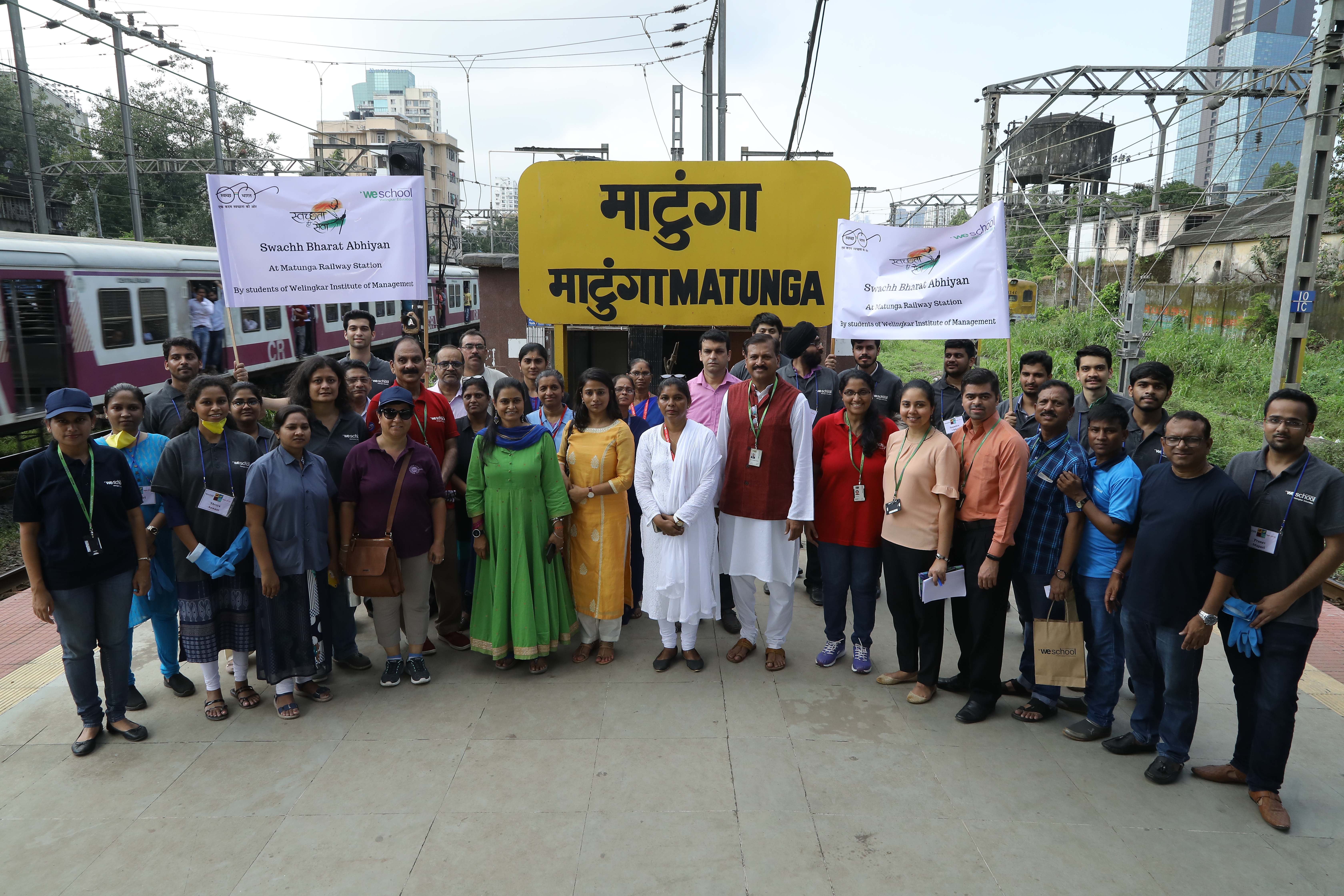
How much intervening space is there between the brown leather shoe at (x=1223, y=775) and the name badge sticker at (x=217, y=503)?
4.59 meters

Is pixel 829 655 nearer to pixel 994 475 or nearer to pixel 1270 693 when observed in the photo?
pixel 994 475

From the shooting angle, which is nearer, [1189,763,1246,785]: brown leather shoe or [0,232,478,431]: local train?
[1189,763,1246,785]: brown leather shoe

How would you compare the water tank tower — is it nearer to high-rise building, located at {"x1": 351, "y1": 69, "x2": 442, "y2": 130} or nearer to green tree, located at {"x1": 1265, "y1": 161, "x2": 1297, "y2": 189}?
green tree, located at {"x1": 1265, "y1": 161, "x2": 1297, "y2": 189}

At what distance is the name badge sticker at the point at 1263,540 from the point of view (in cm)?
304

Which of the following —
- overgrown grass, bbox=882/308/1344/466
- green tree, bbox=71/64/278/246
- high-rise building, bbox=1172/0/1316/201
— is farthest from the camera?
green tree, bbox=71/64/278/246

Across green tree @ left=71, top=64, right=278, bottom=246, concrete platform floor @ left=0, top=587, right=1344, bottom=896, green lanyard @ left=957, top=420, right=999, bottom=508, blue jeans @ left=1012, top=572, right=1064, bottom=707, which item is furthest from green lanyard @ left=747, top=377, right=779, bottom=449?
green tree @ left=71, top=64, right=278, bottom=246

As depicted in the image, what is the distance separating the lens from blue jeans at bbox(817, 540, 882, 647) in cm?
426

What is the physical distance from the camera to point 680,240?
20.5 ft

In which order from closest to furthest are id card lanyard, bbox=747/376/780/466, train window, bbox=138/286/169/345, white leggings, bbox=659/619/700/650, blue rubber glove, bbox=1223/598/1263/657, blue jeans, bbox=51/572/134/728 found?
blue rubber glove, bbox=1223/598/1263/657 < blue jeans, bbox=51/572/134/728 < id card lanyard, bbox=747/376/780/466 < white leggings, bbox=659/619/700/650 < train window, bbox=138/286/169/345

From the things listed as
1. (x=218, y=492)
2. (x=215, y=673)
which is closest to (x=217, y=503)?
(x=218, y=492)

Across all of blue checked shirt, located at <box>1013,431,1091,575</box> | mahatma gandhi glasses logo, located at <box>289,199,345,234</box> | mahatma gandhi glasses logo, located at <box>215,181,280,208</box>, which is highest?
mahatma gandhi glasses logo, located at <box>215,181,280,208</box>

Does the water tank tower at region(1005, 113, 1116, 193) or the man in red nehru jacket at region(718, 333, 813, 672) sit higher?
the water tank tower at region(1005, 113, 1116, 193)

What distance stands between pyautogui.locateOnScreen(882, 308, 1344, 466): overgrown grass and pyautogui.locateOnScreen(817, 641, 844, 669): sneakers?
634 cm

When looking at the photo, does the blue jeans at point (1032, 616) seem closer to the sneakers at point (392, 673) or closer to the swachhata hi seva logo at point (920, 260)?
the swachhata hi seva logo at point (920, 260)
